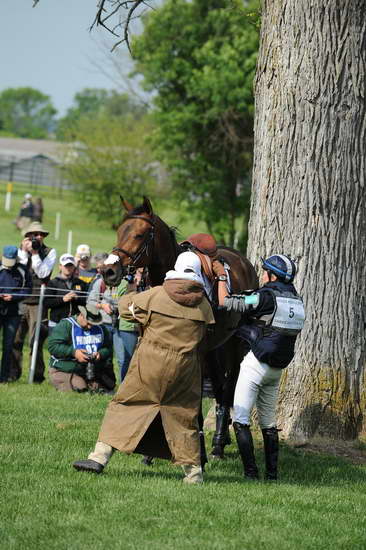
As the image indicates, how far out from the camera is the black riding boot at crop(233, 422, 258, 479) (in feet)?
26.8

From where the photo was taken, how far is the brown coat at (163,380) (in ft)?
24.8

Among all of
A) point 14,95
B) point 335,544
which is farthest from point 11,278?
point 14,95

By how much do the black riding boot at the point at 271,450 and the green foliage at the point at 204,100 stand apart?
26.4m

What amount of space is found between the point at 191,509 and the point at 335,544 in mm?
1110

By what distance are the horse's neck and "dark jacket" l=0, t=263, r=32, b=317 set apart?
588 cm

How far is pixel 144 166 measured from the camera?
44.8 metres

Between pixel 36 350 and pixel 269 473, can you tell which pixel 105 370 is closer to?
pixel 36 350

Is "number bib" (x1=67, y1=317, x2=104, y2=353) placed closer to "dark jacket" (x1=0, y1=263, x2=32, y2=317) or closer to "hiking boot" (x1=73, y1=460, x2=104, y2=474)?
"dark jacket" (x1=0, y1=263, x2=32, y2=317)

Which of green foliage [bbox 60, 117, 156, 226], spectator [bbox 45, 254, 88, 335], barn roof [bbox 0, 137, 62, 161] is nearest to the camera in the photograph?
spectator [bbox 45, 254, 88, 335]

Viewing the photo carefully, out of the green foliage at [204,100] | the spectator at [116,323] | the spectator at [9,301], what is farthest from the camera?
the green foliage at [204,100]

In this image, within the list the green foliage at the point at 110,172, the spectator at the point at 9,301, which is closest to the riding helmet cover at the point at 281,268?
the spectator at the point at 9,301

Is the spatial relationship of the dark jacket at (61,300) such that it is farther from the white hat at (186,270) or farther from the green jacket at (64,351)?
the white hat at (186,270)

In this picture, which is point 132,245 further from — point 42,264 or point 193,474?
point 42,264

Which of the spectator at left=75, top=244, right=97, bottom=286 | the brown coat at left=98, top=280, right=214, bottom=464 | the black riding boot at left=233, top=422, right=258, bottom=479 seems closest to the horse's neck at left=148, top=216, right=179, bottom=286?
the brown coat at left=98, top=280, right=214, bottom=464
